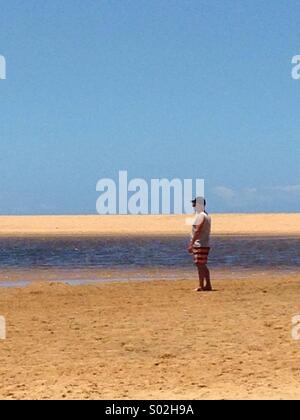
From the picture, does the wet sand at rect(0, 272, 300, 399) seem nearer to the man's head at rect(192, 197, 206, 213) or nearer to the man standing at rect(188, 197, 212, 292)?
the man standing at rect(188, 197, 212, 292)

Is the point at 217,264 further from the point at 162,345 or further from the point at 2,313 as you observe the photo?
the point at 162,345

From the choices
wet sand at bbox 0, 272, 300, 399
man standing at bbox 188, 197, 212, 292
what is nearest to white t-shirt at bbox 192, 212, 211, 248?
man standing at bbox 188, 197, 212, 292

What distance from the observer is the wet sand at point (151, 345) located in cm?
717

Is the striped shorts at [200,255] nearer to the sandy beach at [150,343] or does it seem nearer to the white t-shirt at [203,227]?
the white t-shirt at [203,227]

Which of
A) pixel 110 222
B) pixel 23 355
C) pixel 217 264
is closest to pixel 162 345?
pixel 23 355

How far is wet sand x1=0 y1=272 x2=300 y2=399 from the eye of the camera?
717 cm

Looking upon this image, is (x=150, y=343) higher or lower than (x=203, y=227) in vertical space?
lower

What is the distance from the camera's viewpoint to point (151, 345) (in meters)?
9.20

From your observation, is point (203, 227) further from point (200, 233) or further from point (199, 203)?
point (199, 203)

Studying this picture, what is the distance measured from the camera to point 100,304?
13.0m

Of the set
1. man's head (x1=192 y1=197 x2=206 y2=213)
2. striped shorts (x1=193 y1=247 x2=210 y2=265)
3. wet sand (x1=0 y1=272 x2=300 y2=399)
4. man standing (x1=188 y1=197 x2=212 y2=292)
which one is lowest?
wet sand (x1=0 y1=272 x2=300 y2=399)

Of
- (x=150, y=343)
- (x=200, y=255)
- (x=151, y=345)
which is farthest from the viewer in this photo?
(x=200, y=255)

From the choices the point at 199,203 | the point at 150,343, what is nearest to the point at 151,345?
the point at 150,343
